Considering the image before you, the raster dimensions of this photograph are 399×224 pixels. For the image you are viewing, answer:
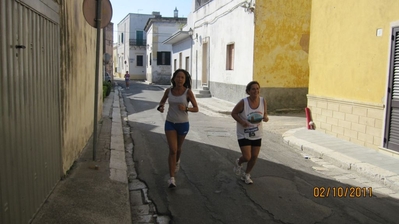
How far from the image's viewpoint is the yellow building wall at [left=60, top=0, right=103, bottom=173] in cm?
525

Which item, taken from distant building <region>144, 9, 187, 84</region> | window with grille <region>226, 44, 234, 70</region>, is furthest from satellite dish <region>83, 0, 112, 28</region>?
distant building <region>144, 9, 187, 84</region>

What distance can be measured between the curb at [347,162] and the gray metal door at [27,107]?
4.91 m

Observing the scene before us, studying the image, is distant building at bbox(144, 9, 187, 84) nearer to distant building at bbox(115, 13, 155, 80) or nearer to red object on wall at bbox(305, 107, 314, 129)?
distant building at bbox(115, 13, 155, 80)

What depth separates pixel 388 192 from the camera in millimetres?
5562

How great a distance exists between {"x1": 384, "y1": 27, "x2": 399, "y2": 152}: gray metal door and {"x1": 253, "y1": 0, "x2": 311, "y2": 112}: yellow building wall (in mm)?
7764

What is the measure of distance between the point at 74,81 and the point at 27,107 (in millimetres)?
2584

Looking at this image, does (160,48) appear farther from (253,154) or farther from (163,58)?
(253,154)

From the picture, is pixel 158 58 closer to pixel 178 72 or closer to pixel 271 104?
pixel 271 104

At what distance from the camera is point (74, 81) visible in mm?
6102

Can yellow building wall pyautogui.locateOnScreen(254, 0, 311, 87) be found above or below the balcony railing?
below

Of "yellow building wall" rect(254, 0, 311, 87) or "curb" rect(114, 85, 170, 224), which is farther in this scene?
"yellow building wall" rect(254, 0, 311, 87)

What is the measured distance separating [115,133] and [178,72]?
449 centimetres

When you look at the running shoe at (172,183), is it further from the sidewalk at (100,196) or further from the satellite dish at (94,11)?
the satellite dish at (94,11)

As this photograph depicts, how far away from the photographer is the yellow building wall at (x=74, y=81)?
525cm
